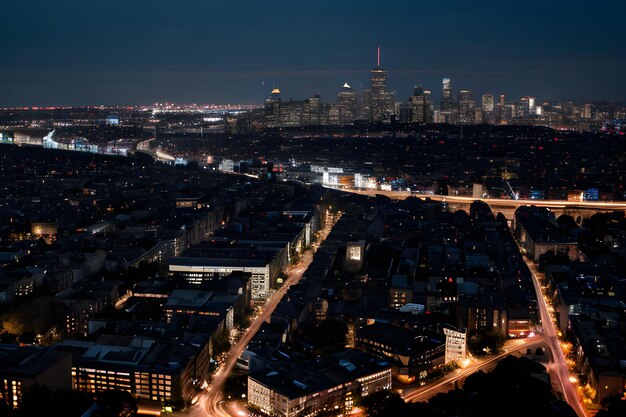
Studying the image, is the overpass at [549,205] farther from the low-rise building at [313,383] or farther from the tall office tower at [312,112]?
the tall office tower at [312,112]

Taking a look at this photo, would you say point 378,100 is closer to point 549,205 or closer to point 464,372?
point 549,205

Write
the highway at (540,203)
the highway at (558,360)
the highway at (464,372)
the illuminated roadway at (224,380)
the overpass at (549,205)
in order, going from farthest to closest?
the highway at (540,203) → the overpass at (549,205) → the highway at (464,372) → the highway at (558,360) → the illuminated roadway at (224,380)

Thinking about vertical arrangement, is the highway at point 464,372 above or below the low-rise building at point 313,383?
below

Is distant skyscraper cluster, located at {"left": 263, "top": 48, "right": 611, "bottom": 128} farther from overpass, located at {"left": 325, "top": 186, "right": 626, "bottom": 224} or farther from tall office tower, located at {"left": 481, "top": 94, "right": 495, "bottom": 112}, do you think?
overpass, located at {"left": 325, "top": 186, "right": 626, "bottom": 224}

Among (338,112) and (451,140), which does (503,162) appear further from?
(338,112)

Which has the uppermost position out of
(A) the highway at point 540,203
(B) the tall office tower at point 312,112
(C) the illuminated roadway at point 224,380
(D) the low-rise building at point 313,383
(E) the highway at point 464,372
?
(B) the tall office tower at point 312,112

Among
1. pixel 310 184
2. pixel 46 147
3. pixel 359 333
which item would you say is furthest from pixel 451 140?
pixel 359 333

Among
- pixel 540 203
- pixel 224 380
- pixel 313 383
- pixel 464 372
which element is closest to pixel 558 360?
pixel 464 372

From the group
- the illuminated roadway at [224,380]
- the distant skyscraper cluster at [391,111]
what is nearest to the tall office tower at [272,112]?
the distant skyscraper cluster at [391,111]
